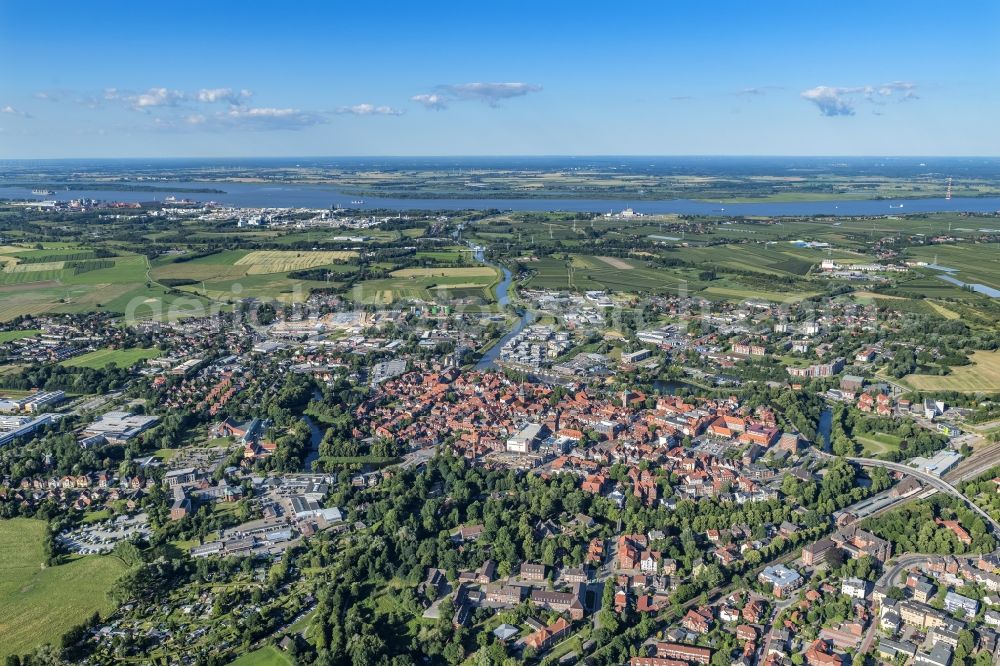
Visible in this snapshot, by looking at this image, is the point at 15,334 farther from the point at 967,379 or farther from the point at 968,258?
the point at 968,258

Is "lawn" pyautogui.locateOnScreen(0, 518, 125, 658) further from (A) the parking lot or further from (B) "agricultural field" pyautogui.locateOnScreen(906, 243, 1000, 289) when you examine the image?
(B) "agricultural field" pyautogui.locateOnScreen(906, 243, 1000, 289)

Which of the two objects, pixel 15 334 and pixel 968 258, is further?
pixel 968 258

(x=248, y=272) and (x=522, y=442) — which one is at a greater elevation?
(x=248, y=272)

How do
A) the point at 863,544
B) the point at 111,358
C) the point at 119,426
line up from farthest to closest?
1. the point at 111,358
2. the point at 119,426
3. the point at 863,544

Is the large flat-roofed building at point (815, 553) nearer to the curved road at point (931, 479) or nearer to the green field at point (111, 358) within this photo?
the curved road at point (931, 479)

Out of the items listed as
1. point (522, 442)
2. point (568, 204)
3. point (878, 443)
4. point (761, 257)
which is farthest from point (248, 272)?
point (568, 204)

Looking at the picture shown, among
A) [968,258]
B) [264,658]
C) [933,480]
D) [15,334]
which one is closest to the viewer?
[264,658]

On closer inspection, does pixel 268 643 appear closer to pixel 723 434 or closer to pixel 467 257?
pixel 723 434

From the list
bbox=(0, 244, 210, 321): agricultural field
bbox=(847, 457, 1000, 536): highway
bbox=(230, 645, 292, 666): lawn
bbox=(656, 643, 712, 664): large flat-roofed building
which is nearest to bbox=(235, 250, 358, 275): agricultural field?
bbox=(0, 244, 210, 321): agricultural field
